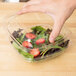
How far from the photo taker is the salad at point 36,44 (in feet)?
2.42

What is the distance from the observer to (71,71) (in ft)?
2.40

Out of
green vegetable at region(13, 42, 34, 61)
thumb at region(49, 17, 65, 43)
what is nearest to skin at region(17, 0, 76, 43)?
thumb at region(49, 17, 65, 43)

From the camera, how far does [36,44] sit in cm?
79

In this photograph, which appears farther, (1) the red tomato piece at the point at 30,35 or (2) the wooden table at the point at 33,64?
(1) the red tomato piece at the point at 30,35

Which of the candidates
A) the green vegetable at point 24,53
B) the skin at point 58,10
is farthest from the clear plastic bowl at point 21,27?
the skin at point 58,10

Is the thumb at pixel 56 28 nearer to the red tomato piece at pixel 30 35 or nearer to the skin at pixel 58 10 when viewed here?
the skin at pixel 58 10

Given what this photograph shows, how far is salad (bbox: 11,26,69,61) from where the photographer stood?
74 centimetres

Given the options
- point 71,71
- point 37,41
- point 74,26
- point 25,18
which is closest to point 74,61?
point 71,71

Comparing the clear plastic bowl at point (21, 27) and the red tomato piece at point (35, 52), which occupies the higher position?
the red tomato piece at point (35, 52)

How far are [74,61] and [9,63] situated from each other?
266mm

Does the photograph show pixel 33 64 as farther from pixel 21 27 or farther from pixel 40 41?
pixel 21 27

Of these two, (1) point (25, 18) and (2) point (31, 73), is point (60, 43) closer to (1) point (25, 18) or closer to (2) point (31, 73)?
(2) point (31, 73)

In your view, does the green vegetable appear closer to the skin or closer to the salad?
the salad

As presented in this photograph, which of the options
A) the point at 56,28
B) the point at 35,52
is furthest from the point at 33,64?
the point at 56,28
